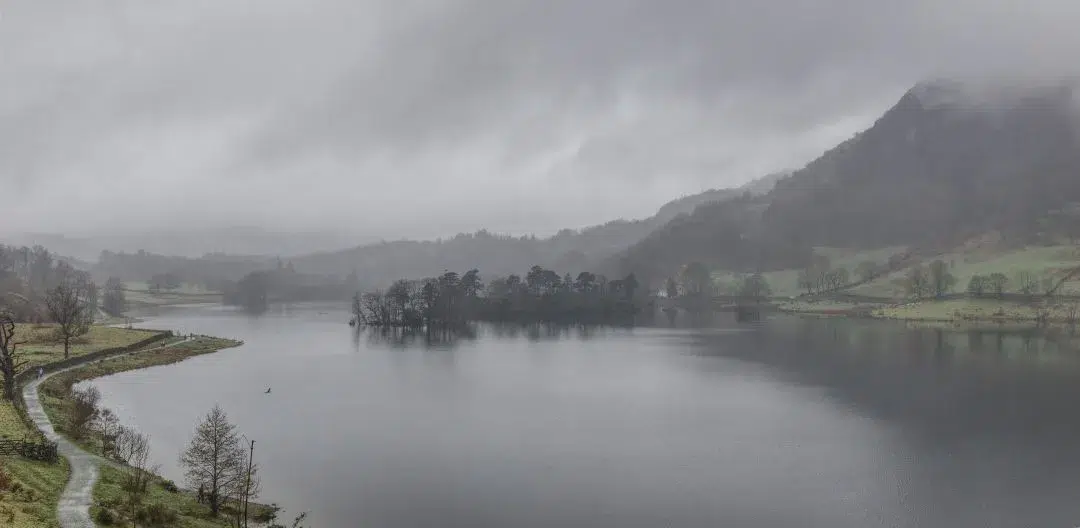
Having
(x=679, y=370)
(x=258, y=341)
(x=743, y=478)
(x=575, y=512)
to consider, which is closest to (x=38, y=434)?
(x=575, y=512)

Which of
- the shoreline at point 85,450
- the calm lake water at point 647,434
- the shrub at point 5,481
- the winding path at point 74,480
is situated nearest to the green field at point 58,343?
the shoreline at point 85,450

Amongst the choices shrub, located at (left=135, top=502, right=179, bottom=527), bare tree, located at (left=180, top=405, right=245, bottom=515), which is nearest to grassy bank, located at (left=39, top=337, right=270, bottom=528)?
shrub, located at (left=135, top=502, right=179, bottom=527)

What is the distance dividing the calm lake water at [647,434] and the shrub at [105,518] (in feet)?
40.2

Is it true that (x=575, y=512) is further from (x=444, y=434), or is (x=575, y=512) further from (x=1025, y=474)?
(x=1025, y=474)

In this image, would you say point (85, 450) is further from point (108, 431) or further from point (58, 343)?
point (58, 343)

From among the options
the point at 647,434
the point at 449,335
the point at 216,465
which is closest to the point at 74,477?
the point at 216,465

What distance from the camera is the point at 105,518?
34.8 m

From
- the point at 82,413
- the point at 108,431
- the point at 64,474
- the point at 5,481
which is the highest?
the point at 5,481

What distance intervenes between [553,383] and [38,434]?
6088 cm

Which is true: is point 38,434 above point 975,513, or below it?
above

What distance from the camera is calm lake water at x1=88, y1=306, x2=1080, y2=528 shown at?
46.4 m

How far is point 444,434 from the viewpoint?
6594cm

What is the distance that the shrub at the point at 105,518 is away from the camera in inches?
1362

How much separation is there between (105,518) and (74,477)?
9799 mm
